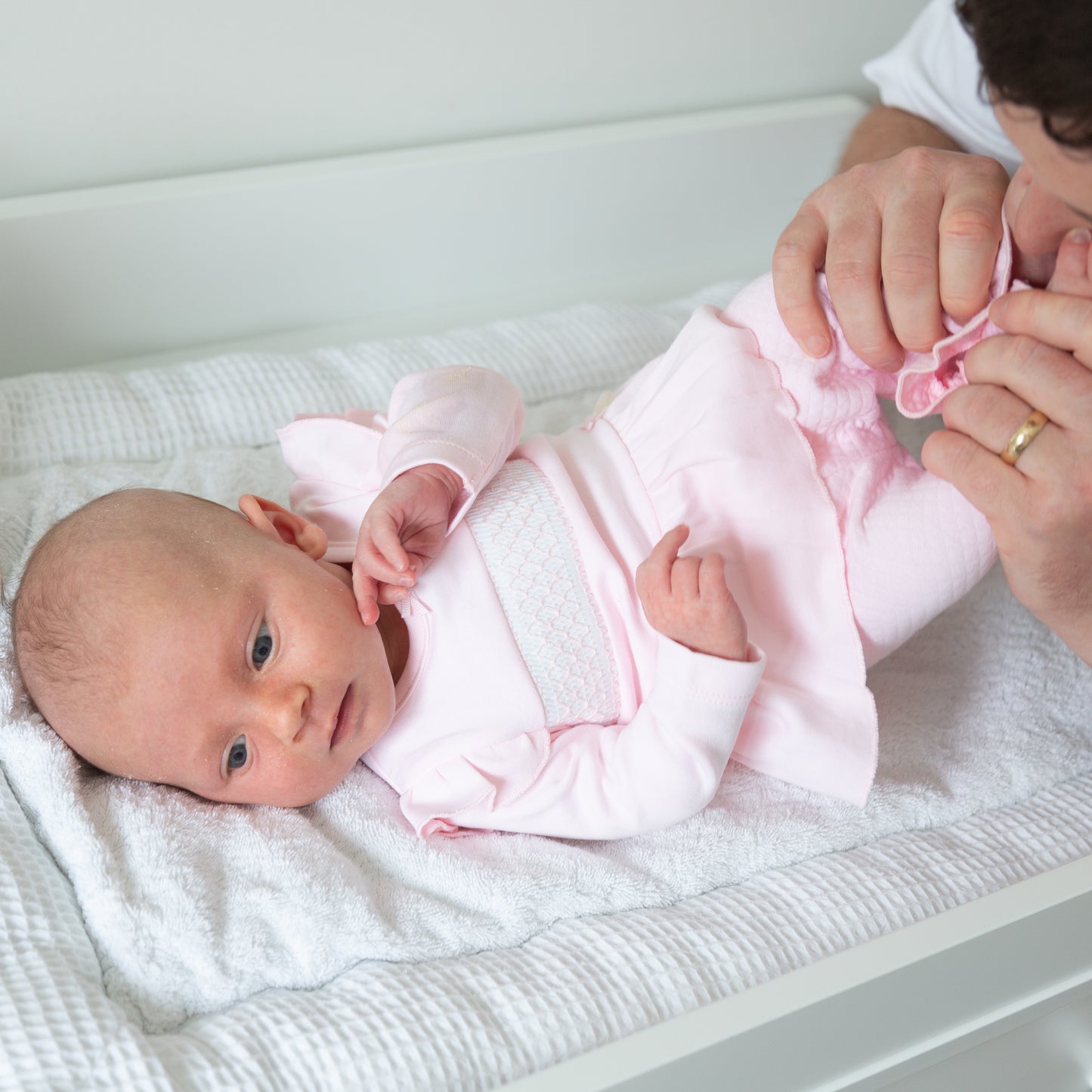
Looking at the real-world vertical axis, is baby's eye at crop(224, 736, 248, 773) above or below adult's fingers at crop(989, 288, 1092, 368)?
below

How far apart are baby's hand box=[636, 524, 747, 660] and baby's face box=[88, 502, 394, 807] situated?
0.27 metres

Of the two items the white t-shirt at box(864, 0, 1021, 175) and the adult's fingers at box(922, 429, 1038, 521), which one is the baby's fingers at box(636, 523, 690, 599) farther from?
the white t-shirt at box(864, 0, 1021, 175)

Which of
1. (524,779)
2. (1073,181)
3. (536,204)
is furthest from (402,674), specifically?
(536,204)

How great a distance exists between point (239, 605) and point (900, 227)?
0.65 metres

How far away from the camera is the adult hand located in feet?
2.68

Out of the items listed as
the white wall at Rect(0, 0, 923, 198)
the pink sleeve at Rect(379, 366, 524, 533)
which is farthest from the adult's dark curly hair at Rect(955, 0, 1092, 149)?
the white wall at Rect(0, 0, 923, 198)

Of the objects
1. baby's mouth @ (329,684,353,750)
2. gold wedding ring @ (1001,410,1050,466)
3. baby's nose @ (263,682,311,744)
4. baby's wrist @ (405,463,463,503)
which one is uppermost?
gold wedding ring @ (1001,410,1050,466)

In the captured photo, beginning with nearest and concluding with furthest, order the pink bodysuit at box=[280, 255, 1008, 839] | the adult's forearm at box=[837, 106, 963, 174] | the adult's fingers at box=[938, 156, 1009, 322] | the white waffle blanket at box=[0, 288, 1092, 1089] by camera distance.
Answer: the white waffle blanket at box=[0, 288, 1092, 1089] → the adult's fingers at box=[938, 156, 1009, 322] → the pink bodysuit at box=[280, 255, 1008, 839] → the adult's forearm at box=[837, 106, 963, 174]

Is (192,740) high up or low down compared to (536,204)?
down

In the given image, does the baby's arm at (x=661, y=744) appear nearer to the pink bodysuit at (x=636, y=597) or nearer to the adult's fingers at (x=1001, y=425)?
the pink bodysuit at (x=636, y=597)

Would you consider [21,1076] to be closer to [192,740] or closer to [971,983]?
[192,740]

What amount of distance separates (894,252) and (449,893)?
0.67m

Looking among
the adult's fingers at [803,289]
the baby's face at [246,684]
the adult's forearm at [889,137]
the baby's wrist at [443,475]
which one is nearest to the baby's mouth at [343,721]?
the baby's face at [246,684]

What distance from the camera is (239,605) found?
3.15ft
